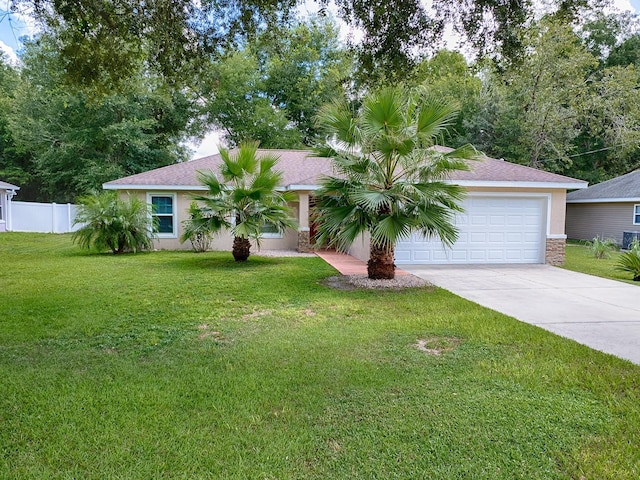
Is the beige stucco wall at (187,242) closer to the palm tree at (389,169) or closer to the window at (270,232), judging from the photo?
the window at (270,232)

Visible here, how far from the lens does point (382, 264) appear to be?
28.7ft

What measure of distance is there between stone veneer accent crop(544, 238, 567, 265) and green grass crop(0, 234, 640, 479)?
683cm

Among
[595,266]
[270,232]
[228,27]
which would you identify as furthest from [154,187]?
[595,266]

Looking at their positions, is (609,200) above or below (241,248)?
above

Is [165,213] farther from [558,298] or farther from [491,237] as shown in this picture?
[558,298]

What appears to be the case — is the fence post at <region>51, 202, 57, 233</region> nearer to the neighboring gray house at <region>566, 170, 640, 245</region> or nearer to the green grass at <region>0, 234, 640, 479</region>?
the green grass at <region>0, 234, 640, 479</region>

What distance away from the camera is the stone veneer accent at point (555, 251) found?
465 inches

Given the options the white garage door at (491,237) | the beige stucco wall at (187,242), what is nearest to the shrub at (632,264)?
the white garage door at (491,237)

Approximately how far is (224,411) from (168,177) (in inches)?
493

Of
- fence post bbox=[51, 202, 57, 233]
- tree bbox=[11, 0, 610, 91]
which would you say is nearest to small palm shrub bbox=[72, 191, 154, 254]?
tree bbox=[11, 0, 610, 91]

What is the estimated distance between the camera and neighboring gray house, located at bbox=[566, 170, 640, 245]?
1788 cm

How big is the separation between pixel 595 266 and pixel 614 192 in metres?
9.50

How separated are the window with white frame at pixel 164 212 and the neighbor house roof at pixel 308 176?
0.48m

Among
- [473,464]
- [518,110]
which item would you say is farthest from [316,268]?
[518,110]
